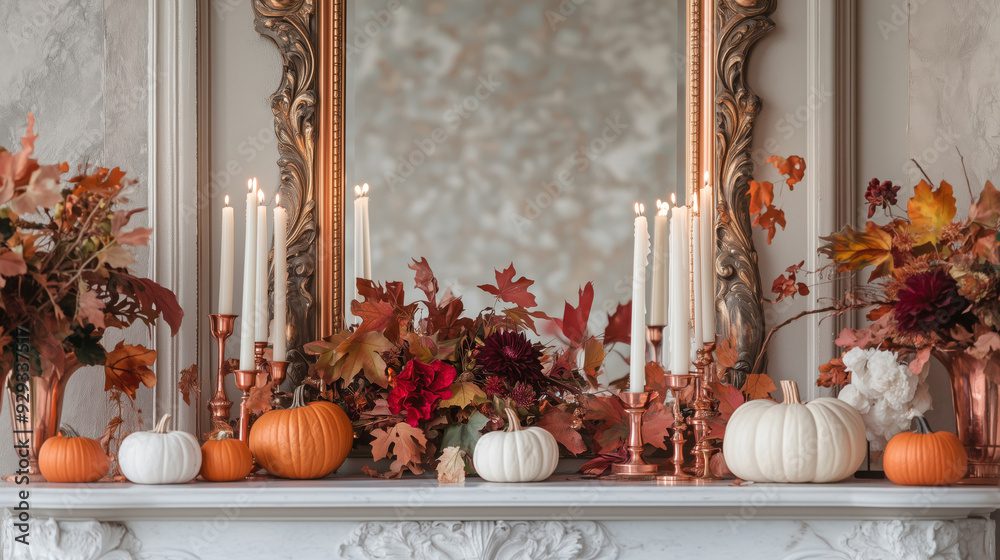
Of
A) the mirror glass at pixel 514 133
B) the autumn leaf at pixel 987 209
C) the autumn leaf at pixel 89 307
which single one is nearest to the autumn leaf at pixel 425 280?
the mirror glass at pixel 514 133

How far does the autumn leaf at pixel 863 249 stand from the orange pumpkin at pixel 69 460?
1369 millimetres

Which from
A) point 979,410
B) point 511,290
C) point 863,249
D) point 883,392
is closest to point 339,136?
point 511,290

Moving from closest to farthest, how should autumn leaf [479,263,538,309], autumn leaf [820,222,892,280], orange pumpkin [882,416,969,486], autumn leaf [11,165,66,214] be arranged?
autumn leaf [11,165,66,214], orange pumpkin [882,416,969,486], autumn leaf [820,222,892,280], autumn leaf [479,263,538,309]

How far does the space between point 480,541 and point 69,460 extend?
2.30 feet

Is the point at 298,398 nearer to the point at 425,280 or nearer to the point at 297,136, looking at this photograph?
the point at 425,280

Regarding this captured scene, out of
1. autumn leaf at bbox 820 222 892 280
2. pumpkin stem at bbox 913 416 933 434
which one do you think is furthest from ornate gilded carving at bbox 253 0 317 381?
pumpkin stem at bbox 913 416 933 434

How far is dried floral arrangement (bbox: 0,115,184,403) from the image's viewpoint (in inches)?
56.9

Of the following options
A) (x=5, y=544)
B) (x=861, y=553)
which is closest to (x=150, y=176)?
(x=5, y=544)

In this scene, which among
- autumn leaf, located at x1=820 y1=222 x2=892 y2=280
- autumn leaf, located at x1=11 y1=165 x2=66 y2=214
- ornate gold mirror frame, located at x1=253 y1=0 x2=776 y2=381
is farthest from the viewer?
ornate gold mirror frame, located at x1=253 y1=0 x2=776 y2=381

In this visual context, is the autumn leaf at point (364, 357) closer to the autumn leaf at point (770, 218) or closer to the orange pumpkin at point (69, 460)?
the orange pumpkin at point (69, 460)

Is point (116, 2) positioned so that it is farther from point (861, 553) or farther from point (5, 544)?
point (861, 553)

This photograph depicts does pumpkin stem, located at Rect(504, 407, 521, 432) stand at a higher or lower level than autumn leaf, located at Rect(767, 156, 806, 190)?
lower

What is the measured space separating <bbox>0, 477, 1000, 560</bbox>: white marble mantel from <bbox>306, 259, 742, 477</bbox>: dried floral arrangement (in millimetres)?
144

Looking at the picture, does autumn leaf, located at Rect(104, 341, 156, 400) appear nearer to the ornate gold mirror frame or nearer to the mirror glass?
the ornate gold mirror frame
